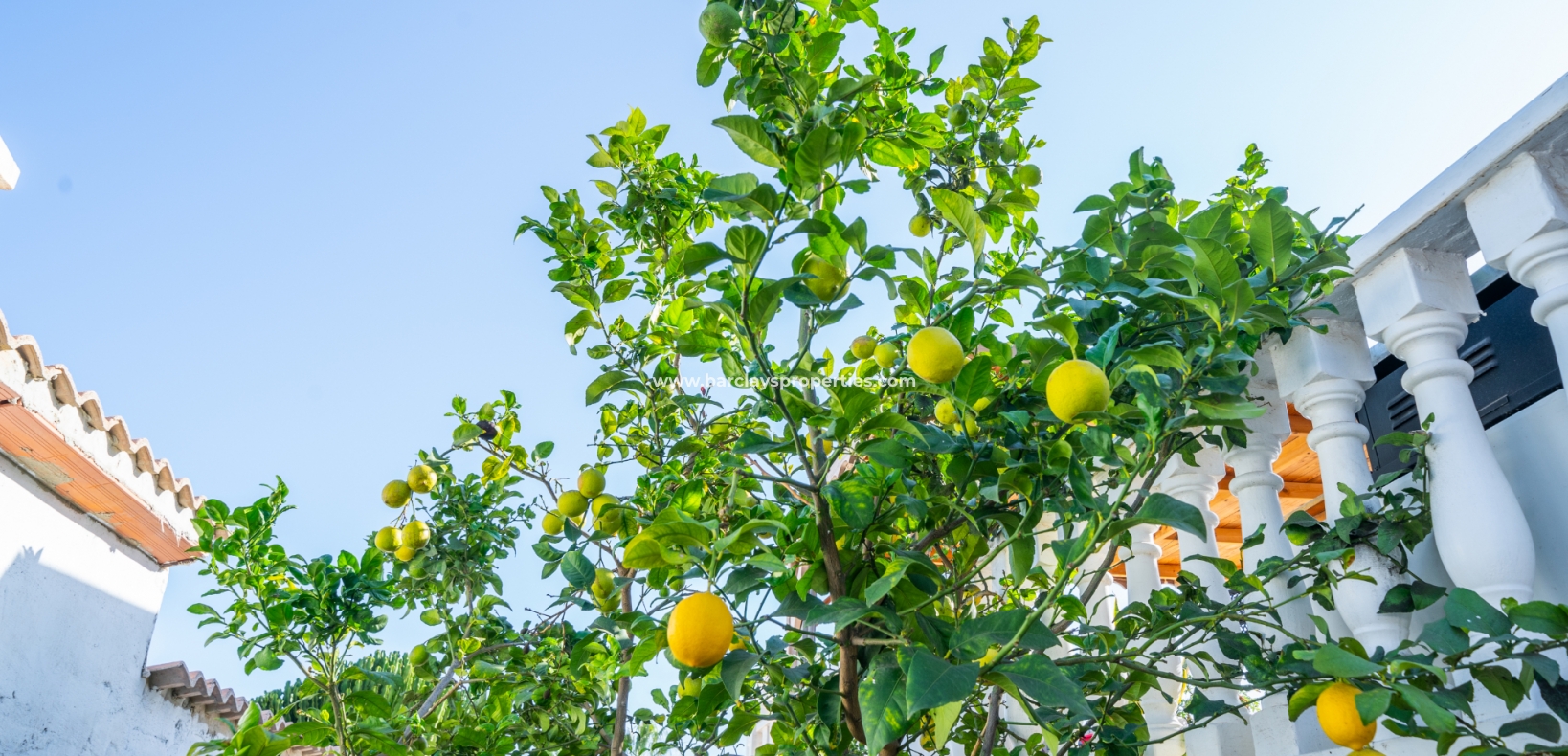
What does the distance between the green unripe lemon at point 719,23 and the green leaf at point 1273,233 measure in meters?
0.61

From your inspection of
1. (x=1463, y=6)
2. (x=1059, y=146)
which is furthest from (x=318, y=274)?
(x=1463, y=6)

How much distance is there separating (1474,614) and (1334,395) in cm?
46

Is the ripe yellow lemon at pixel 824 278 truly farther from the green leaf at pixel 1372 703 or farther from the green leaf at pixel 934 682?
the green leaf at pixel 1372 703

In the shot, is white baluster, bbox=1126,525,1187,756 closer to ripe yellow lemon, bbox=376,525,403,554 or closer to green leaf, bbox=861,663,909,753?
green leaf, bbox=861,663,909,753

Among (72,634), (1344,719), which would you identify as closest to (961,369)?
(1344,719)

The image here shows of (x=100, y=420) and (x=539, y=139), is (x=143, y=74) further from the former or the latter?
(x=539, y=139)

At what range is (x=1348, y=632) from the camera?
1.15 meters

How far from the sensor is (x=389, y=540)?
1.92m

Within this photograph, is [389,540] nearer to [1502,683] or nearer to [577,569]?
[577,569]

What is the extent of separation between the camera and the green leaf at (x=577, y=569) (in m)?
1.27

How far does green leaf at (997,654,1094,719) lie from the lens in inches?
28.5

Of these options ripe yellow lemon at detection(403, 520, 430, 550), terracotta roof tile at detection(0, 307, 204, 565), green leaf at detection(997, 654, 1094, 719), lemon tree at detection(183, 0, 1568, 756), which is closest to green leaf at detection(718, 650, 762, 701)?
lemon tree at detection(183, 0, 1568, 756)

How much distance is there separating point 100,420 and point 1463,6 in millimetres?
4950

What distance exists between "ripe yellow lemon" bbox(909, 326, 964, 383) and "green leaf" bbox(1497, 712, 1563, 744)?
1.93ft
